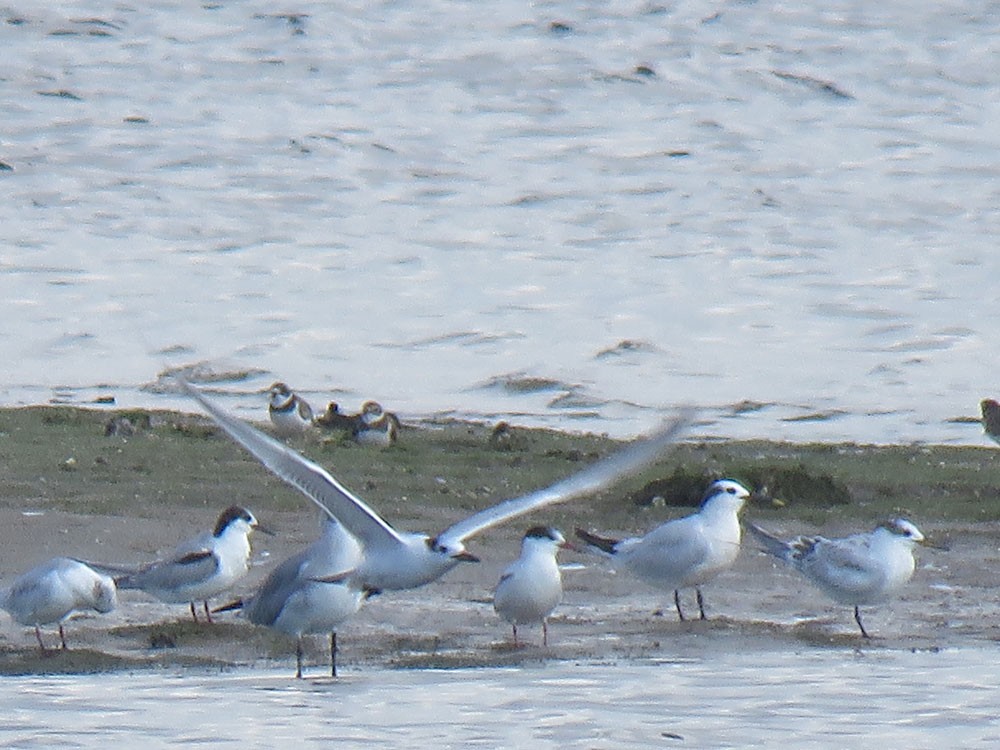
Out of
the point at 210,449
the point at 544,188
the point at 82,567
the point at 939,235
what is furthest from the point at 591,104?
the point at 82,567

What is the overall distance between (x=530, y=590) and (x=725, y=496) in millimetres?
1679

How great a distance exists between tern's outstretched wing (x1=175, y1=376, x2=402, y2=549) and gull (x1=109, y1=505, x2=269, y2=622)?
0.58 metres

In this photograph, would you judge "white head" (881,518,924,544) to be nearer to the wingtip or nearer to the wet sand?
the wet sand

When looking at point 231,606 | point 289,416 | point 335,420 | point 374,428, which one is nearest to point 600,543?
point 231,606

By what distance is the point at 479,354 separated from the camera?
1912 cm

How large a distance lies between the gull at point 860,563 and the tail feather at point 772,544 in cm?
4

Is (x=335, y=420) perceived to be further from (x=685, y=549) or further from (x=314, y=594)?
(x=314, y=594)

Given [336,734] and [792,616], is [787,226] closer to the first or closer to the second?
[792,616]

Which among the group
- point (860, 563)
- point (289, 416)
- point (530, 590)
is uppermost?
point (530, 590)

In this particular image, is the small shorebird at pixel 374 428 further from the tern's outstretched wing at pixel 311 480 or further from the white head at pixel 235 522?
the tern's outstretched wing at pixel 311 480

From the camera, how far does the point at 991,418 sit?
52.5 feet

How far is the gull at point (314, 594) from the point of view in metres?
9.43

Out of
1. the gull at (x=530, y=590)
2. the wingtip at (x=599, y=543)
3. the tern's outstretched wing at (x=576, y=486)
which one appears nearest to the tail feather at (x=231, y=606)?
the tern's outstretched wing at (x=576, y=486)

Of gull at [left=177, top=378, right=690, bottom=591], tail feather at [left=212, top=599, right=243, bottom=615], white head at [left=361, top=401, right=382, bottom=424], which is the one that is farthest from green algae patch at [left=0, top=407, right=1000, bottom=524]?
gull at [left=177, top=378, right=690, bottom=591]
